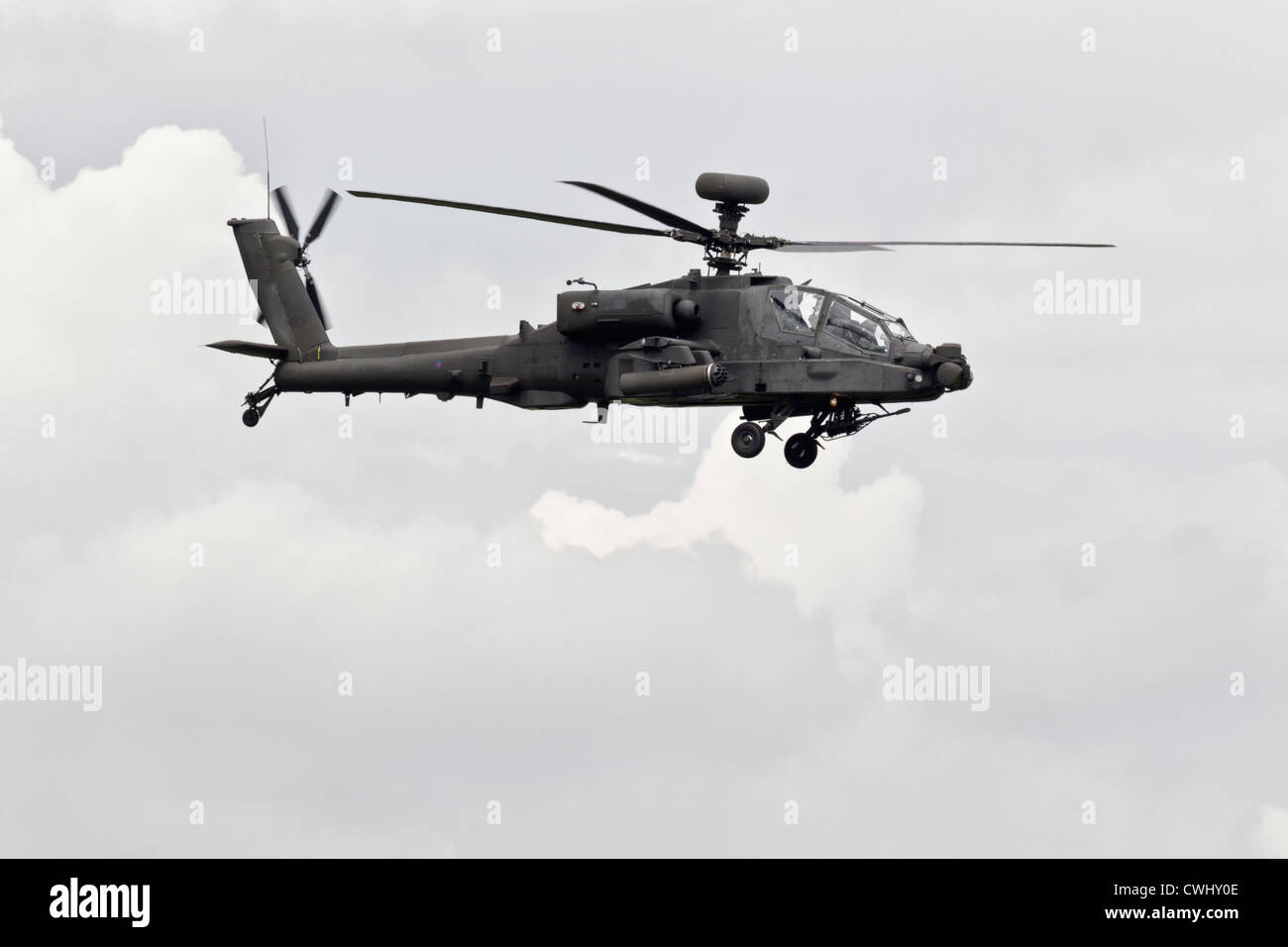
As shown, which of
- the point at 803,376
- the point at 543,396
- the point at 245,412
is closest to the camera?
the point at 803,376

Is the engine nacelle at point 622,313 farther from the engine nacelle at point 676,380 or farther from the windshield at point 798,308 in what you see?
the windshield at point 798,308

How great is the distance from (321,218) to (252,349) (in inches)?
196

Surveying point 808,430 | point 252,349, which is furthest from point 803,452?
point 252,349

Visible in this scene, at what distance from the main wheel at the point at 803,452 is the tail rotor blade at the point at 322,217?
14.8 meters

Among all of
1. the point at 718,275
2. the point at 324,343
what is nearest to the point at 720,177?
the point at 718,275

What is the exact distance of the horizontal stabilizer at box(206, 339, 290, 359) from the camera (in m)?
46.8

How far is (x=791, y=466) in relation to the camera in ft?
141

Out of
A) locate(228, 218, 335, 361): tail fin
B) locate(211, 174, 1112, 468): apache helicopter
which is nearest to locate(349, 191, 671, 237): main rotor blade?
locate(211, 174, 1112, 468): apache helicopter

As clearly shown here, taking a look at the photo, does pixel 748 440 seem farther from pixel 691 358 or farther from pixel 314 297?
pixel 314 297

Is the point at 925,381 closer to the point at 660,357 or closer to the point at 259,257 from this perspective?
the point at 660,357

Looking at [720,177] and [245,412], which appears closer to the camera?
[720,177]

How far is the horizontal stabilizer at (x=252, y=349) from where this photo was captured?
1844 inches

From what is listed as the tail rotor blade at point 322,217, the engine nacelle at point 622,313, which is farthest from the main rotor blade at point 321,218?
the engine nacelle at point 622,313

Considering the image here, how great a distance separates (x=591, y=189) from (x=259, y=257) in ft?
47.8
